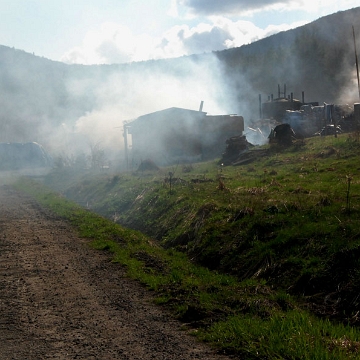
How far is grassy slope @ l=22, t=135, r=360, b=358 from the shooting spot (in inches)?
366

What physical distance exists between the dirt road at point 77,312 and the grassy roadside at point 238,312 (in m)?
0.34

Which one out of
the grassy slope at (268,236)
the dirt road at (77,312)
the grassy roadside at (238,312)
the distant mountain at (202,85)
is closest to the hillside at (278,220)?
the grassy slope at (268,236)

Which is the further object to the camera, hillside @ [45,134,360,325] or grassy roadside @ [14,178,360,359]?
hillside @ [45,134,360,325]

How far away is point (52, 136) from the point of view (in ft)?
288

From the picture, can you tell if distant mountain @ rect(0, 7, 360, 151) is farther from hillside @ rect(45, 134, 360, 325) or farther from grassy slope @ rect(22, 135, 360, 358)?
grassy slope @ rect(22, 135, 360, 358)

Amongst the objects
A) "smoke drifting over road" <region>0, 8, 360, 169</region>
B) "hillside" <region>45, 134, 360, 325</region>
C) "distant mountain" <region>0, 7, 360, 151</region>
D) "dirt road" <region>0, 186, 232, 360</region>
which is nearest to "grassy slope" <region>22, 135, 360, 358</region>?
"hillside" <region>45, 134, 360, 325</region>

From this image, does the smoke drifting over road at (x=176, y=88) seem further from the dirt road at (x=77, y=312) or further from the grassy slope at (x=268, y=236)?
the dirt road at (x=77, y=312)

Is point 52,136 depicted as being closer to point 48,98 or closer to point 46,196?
point 48,98

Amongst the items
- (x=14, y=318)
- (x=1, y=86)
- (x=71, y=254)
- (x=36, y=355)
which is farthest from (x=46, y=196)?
(x=1, y=86)

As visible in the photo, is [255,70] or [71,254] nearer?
[71,254]

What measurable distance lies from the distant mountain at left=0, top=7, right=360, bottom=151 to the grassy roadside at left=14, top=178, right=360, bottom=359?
5491 centimetres

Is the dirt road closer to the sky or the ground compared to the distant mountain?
closer to the ground

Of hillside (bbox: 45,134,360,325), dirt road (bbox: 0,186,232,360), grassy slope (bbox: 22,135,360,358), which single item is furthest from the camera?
hillside (bbox: 45,134,360,325)

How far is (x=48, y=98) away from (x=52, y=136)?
109 feet
